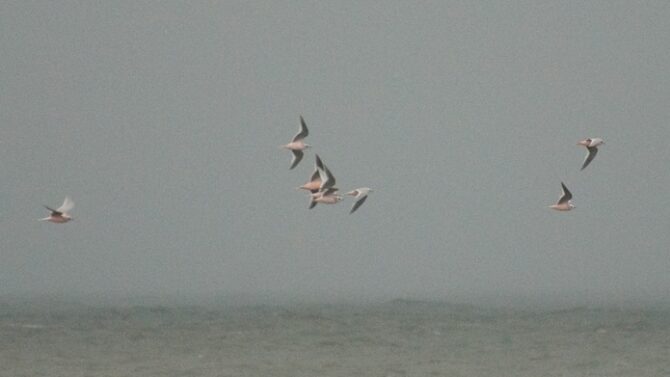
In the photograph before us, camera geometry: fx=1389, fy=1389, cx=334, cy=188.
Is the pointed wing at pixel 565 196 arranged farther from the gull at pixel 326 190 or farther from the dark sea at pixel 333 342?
the gull at pixel 326 190

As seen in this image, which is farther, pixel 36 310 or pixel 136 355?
pixel 36 310

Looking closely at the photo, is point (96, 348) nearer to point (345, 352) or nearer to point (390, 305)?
point (345, 352)

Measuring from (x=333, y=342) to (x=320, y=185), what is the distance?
232 inches

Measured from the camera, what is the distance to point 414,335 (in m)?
31.7

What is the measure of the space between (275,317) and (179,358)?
9824mm

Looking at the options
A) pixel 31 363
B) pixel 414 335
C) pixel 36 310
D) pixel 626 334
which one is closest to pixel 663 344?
pixel 626 334

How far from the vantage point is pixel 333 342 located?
2997 cm

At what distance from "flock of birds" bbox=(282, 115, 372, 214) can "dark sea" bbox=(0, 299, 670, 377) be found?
10.2 ft

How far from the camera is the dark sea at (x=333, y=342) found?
25.4 meters

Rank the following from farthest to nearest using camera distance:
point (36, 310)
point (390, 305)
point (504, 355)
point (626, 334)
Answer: point (390, 305) → point (36, 310) → point (626, 334) → point (504, 355)

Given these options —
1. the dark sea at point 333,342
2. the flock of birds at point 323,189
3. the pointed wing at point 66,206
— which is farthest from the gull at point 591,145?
the pointed wing at point 66,206

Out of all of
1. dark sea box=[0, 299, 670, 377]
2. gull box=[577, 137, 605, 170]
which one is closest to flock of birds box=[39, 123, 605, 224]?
gull box=[577, 137, 605, 170]

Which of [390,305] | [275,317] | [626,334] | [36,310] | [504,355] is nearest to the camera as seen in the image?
[504,355]

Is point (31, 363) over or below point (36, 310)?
below
